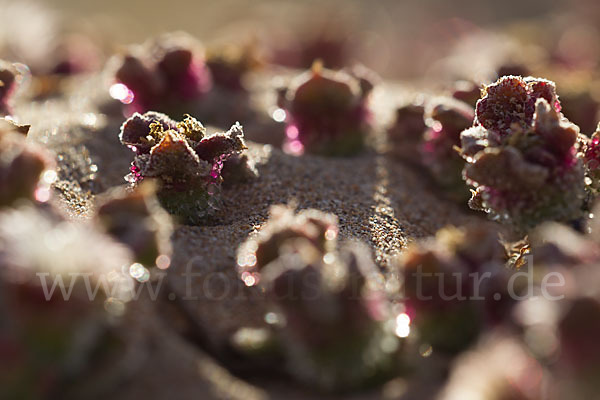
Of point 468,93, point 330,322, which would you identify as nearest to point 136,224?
point 330,322

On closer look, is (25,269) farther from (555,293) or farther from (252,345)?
(555,293)

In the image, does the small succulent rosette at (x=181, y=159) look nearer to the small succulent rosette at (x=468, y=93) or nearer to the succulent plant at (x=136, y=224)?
the succulent plant at (x=136, y=224)

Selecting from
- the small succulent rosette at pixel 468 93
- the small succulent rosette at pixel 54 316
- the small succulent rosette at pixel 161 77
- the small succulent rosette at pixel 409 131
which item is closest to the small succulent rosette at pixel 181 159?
the small succulent rosette at pixel 54 316

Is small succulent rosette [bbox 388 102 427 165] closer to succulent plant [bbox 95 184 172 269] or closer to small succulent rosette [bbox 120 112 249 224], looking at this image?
small succulent rosette [bbox 120 112 249 224]

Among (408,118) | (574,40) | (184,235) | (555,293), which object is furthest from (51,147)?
(574,40)

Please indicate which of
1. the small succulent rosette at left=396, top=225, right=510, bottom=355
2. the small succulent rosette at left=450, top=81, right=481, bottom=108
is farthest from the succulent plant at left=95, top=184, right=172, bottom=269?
the small succulent rosette at left=450, top=81, right=481, bottom=108

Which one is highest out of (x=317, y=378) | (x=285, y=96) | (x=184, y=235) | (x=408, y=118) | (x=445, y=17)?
(x=445, y=17)
